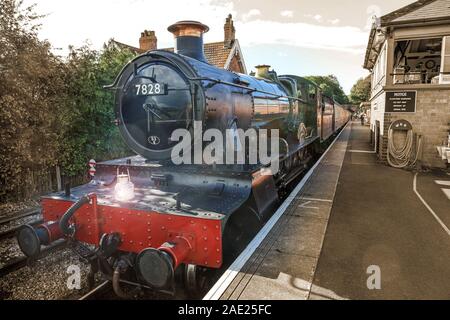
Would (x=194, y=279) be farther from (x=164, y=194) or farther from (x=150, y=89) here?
(x=150, y=89)

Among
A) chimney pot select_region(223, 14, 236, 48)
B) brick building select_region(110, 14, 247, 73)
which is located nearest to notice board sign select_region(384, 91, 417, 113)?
brick building select_region(110, 14, 247, 73)

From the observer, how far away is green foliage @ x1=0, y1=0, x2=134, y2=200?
21.4 feet

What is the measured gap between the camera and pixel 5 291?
3.85 metres

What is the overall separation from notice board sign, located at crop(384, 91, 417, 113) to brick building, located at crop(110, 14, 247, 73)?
945 centimetres

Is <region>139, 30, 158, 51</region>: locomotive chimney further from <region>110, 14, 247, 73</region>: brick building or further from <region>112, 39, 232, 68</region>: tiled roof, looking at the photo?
<region>112, 39, 232, 68</region>: tiled roof

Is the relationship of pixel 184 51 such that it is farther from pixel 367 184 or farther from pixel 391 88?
pixel 391 88

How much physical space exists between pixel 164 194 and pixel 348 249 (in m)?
2.52

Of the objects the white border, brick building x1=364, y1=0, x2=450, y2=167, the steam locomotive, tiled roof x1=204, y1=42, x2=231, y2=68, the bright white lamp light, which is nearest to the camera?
the white border

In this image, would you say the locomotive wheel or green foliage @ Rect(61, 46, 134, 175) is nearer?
the locomotive wheel

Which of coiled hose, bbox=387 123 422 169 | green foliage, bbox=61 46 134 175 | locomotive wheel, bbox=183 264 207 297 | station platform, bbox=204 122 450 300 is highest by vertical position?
green foliage, bbox=61 46 134 175

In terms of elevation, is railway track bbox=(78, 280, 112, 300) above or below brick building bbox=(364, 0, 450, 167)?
below

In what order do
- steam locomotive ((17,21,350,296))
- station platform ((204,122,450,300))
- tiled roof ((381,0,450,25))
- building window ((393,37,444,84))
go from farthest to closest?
building window ((393,37,444,84)) → tiled roof ((381,0,450,25)) → steam locomotive ((17,21,350,296)) → station platform ((204,122,450,300))

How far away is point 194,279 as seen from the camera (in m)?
3.40

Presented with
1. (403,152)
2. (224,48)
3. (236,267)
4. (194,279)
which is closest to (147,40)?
(224,48)
